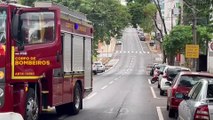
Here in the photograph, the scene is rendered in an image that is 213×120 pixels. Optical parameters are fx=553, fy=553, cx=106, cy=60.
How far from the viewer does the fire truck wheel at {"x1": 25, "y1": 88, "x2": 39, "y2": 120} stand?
529 inches

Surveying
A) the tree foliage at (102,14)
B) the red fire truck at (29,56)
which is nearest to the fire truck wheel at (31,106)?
the red fire truck at (29,56)

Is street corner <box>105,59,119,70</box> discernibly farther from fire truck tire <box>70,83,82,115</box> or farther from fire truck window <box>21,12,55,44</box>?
fire truck window <box>21,12,55,44</box>

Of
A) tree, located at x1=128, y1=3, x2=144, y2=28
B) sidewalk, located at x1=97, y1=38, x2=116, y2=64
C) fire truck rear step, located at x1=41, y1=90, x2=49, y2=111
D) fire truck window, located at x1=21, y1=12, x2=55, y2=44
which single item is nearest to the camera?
fire truck window, located at x1=21, y1=12, x2=55, y2=44

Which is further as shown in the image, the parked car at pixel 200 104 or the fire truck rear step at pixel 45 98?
the fire truck rear step at pixel 45 98

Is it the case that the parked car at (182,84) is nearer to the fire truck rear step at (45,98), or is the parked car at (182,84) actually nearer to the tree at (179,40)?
the fire truck rear step at (45,98)

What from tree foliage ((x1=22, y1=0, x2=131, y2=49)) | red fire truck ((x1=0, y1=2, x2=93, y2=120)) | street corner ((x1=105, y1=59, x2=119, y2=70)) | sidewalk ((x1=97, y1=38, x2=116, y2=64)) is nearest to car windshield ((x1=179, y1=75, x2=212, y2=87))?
red fire truck ((x1=0, y1=2, x2=93, y2=120))

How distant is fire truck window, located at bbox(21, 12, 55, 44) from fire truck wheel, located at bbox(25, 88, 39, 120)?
53.5 inches

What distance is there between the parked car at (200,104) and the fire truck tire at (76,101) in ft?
21.4

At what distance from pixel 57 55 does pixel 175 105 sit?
5.82m

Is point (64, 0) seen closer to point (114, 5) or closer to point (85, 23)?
point (114, 5)

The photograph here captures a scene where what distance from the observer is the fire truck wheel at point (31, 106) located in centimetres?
1344

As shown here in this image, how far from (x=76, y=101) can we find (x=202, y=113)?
30.2 feet

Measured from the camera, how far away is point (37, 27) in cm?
1316

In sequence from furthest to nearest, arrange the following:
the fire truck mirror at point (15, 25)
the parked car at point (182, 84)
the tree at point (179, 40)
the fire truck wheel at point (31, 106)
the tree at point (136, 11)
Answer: the tree at point (136, 11)
the tree at point (179, 40)
the parked car at point (182, 84)
the fire truck wheel at point (31, 106)
the fire truck mirror at point (15, 25)
